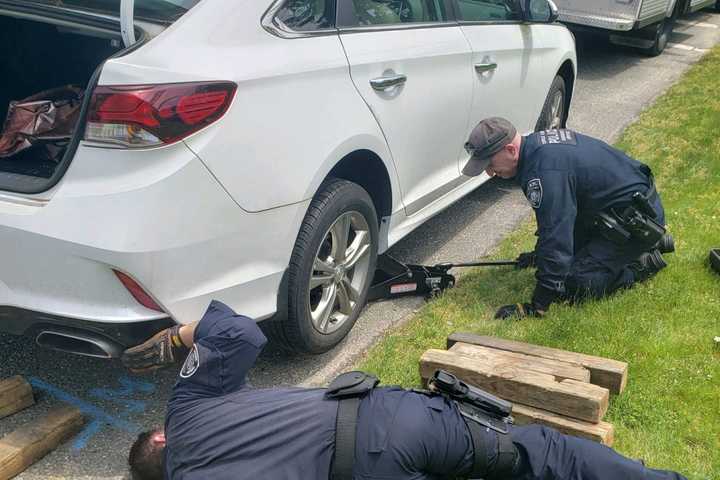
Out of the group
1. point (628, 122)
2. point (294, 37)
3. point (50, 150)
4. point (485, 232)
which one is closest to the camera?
point (294, 37)

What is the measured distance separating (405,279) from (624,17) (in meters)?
6.25

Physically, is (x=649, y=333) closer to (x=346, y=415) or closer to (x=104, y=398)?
(x=346, y=415)

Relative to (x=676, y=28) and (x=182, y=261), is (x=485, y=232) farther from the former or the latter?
(x=676, y=28)

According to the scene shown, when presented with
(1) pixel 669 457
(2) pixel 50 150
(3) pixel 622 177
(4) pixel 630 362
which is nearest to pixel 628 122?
(3) pixel 622 177

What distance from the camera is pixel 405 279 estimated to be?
418cm

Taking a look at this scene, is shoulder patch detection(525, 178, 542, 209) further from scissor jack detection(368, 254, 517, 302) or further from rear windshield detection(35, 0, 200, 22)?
rear windshield detection(35, 0, 200, 22)

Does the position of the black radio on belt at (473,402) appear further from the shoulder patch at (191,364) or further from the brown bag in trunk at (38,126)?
the brown bag in trunk at (38,126)

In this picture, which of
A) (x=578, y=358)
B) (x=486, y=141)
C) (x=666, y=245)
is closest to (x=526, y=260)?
(x=666, y=245)

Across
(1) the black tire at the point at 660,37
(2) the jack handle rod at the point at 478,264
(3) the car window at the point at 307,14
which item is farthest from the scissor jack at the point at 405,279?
(1) the black tire at the point at 660,37

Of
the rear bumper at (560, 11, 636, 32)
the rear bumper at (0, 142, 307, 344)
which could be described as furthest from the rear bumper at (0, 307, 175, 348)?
the rear bumper at (560, 11, 636, 32)

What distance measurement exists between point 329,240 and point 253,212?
680mm

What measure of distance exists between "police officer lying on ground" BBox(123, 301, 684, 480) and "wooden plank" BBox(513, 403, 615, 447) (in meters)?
0.23

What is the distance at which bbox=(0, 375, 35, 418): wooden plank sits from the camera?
312 centimetres

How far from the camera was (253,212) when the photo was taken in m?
2.89
